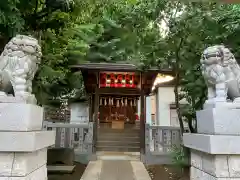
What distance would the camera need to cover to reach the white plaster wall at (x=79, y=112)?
18.1m

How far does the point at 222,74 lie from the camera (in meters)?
3.38

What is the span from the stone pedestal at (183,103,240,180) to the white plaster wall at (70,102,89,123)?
1522 centimetres

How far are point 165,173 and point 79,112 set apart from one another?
10904 millimetres

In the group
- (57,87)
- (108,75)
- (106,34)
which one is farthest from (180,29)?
(106,34)

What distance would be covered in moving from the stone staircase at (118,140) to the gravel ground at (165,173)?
3288 millimetres

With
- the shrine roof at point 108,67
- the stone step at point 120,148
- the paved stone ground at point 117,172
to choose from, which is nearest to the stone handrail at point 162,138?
the paved stone ground at point 117,172

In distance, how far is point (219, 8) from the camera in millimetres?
5758

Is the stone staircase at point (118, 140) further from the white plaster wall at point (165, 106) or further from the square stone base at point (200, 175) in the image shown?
the square stone base at point (200, 175)

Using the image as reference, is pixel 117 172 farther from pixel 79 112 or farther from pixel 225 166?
pixel 79 112

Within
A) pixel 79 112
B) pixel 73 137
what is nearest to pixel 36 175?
pixel 73 137

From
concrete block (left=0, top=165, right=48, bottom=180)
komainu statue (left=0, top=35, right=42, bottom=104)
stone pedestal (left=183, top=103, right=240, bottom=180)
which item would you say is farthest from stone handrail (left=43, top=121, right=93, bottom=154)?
stone pedestal (left=183, top=103, right=240, bottom=180)

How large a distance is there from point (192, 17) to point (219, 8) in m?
0.64

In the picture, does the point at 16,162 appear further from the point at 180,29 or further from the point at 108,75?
the point at 108,75

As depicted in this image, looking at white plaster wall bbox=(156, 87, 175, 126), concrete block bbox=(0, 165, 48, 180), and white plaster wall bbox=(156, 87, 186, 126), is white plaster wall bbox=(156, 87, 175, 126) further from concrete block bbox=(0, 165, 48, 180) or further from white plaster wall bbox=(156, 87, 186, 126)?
concrete block bbox=(0, 165, 48, 180)
